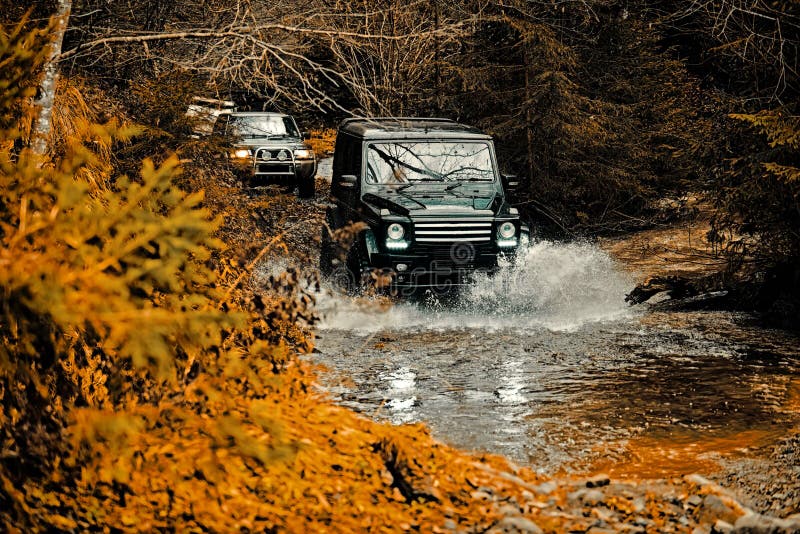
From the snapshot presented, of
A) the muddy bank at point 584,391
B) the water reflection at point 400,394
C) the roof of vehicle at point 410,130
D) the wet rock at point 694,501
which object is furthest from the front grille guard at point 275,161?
the wet rock at point 694,501

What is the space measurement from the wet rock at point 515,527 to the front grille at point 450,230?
5.64 metres

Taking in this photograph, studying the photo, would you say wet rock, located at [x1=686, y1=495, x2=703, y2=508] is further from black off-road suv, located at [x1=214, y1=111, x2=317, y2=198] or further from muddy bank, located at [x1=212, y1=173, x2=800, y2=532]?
black off-road suv, located at [x1=214, y1=111, x2=317, y2=198]

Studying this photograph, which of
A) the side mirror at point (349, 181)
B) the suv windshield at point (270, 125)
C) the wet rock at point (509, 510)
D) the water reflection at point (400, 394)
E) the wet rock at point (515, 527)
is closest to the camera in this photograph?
the wet rock at point (515, 527)

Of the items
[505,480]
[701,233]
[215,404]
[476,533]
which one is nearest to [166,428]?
[215,404]

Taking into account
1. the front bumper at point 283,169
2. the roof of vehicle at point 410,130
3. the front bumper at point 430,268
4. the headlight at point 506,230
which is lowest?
the front bumper at point 430,268

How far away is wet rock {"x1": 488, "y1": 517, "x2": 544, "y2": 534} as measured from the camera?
16.6 feet

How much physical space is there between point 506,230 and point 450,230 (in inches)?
28.8

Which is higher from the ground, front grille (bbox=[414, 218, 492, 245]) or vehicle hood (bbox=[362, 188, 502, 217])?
vehicle hood (bbox=[362, 188, 502, 217])

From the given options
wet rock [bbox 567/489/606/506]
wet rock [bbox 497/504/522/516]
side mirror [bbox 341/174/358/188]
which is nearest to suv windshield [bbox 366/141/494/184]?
side mirror [bbox 341/174/358/188]

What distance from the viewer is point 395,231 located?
1046cm

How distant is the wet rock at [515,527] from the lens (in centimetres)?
505

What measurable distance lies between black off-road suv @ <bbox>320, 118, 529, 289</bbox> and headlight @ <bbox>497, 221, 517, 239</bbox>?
1 centimetres

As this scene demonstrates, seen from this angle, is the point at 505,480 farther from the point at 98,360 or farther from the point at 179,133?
the point at 179,133

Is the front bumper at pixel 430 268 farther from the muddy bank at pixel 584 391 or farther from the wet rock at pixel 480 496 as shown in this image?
the wet rock at pixel 480 496
